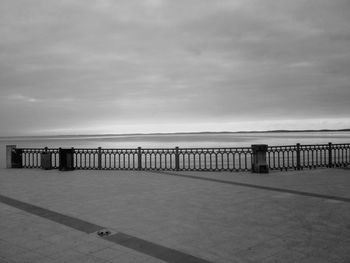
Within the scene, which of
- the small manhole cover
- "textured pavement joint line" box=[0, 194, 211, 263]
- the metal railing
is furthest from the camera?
the metal railing

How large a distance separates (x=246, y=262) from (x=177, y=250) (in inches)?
45.3

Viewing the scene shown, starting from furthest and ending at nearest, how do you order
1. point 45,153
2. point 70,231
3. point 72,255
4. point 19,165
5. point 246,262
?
point 19,165 < point 45,153 < point 70,231 < point 72,255 < point 246,262

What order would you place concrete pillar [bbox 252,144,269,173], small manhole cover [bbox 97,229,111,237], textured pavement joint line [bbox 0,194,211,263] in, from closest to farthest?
textured pavement joint line [bbox 0,194,211,263] → small manhole cover [bbox 97,229,111,237] → concrete pillar [bbox 252,144,269,173]

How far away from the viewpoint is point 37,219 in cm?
690

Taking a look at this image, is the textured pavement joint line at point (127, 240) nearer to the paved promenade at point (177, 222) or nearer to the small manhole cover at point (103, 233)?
the paved promenade at point (177, 222)

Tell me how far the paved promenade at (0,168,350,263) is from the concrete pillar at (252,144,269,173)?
293 cm

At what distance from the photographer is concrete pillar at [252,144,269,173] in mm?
14477

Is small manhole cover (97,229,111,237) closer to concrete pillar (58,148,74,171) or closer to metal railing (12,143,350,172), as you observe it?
metal railing (12,143,350,172)

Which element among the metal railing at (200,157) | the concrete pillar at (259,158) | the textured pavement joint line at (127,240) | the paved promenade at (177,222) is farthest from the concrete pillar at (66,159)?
the concrete pillar at (259,158)

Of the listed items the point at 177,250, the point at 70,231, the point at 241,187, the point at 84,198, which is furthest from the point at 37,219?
the point at 241,187

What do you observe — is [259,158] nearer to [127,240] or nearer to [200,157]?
[200,157]

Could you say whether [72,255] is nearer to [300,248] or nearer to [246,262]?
[246,262]

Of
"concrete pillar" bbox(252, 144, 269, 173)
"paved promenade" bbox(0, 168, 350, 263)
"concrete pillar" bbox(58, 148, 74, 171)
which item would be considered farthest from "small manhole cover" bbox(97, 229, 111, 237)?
"concrete pillar" bbox(58, 148, 74, 171)

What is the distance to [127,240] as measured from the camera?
544cm
